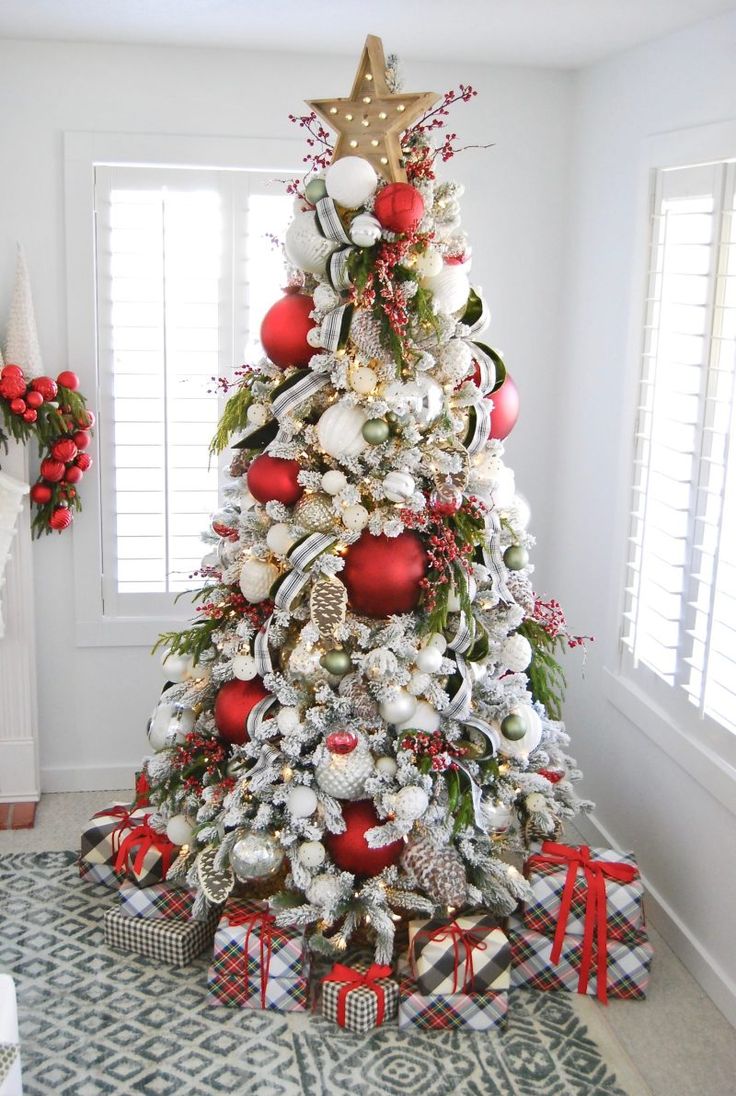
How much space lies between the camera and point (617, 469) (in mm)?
3486

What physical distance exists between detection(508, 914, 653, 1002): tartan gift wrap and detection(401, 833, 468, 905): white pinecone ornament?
207mm

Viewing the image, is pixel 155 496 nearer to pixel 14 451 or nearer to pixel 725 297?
pixel 14 451

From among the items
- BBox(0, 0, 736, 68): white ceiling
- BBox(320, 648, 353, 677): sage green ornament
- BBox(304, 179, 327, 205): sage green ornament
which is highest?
BBox(0, 0, 736, 68): white ceiling

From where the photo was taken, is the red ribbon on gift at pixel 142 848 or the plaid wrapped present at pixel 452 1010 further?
the red ribbon on gift at pixel 142 848

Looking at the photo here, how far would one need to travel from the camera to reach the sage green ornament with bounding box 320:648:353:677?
276 centimetres

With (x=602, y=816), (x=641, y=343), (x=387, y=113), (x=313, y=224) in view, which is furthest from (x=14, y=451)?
(x=602, y=816)

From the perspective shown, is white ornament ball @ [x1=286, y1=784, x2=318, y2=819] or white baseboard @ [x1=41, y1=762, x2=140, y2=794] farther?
white baseboard @ [x1=41, y1=762, x2=140, y2=794]

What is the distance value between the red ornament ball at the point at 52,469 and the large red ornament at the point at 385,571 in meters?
1.28

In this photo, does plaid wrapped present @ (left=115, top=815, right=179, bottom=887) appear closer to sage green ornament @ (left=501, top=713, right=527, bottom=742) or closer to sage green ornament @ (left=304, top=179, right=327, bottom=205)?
sage green ornament @ (left=501, top=713, right=527, bottom=742)

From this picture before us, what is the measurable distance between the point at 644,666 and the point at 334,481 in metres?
1.20

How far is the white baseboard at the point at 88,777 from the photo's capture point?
13.1 feet

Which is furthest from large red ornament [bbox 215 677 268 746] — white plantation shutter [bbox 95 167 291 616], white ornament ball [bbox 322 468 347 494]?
white plantation shutter [bbox 95 167 291 616]

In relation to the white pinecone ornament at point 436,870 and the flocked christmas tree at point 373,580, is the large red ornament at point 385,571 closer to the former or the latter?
the flocked christmas tree at point 373,580

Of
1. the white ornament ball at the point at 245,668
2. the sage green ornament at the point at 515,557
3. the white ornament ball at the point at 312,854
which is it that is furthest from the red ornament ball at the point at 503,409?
the white ornament ball at the point at 312,854
